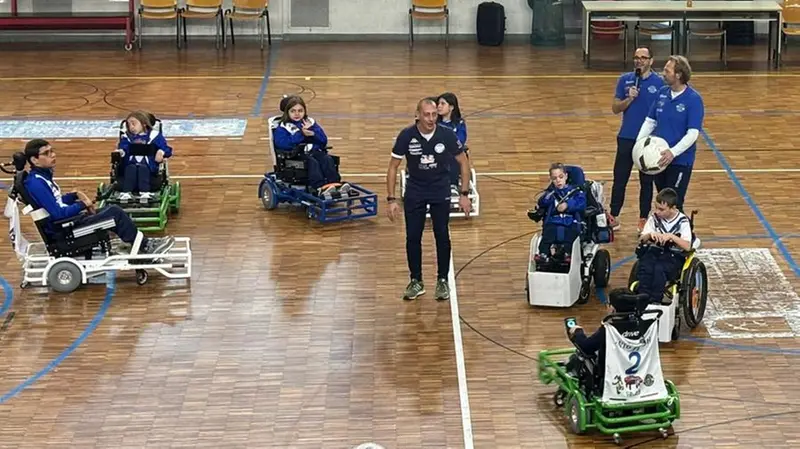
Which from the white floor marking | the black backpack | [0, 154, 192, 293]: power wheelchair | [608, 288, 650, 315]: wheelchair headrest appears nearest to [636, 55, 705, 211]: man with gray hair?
the white floor marking

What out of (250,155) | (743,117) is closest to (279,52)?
(250,155)

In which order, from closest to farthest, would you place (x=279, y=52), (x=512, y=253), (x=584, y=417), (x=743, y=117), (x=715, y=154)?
(x=584, y=417) < (x=512, y=253) < (x=715, y=154) < (x=743, y=117) < (x=279, y=52)

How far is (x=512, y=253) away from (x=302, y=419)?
3.97m

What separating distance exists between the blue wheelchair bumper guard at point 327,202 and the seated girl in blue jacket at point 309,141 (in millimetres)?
134

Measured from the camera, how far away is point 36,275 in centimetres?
1245

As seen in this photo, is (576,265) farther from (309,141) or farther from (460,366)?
(309,141)

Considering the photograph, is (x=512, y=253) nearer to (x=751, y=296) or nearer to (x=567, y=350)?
(x=751, y=296)

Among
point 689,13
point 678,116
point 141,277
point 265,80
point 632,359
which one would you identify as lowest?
point 141,277

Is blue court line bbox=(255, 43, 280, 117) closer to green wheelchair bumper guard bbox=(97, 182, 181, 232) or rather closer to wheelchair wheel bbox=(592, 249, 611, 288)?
green wheelchair bumper guard bbox=(97, 182, 181, 232)

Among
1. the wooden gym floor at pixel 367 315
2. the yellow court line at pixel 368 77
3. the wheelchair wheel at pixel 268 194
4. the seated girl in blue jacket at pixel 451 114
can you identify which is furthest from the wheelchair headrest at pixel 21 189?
the yellow court line at pixel 368 77

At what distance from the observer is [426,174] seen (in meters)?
11.6

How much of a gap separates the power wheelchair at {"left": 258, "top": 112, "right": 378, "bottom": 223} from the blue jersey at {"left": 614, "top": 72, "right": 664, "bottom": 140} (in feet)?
8.71

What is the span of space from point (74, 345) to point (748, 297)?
5.63 metres

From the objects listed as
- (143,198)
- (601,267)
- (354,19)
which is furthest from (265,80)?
(601,267)
